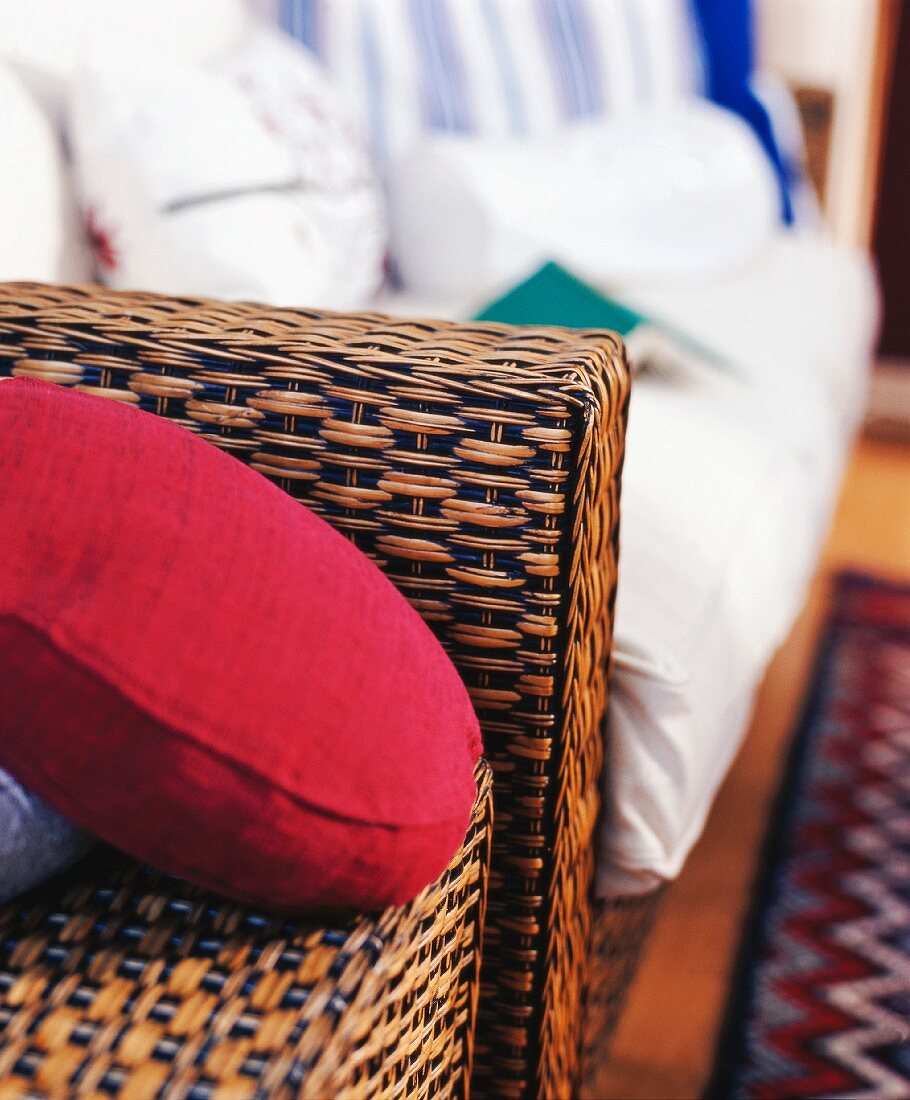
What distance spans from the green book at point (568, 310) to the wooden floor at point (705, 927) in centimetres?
58

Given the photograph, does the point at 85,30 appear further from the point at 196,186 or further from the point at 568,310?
the point at 568,310

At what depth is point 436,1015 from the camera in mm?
575

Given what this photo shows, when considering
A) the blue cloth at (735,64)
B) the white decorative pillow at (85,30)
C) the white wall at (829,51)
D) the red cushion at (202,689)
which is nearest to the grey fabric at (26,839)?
the red cushion at (202,689)

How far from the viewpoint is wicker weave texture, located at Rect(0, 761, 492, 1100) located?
436 mm

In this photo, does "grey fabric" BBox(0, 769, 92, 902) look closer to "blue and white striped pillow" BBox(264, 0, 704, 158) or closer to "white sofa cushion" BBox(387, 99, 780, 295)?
"white sofa cushion" BBox(387, 99, 780, 295)

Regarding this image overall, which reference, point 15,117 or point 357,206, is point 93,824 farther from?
point 357,206

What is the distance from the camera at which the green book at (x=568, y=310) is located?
3.63ft

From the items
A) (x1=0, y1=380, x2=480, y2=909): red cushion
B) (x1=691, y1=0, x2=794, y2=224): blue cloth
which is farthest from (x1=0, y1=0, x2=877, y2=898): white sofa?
(x1=691, y1=0, x2=794, y2=224): blue cloth

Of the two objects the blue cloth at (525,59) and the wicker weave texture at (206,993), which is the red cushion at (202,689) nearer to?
the wicker weave texture at (206,993)

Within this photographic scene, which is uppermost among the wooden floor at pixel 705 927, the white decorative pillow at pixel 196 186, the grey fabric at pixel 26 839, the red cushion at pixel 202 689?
the white decorative pillow at pixel 196 186

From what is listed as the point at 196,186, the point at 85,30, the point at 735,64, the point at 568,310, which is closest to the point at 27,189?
the point at 196,186

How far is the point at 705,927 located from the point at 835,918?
0.14 meters

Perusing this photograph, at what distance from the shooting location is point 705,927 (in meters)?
1.23

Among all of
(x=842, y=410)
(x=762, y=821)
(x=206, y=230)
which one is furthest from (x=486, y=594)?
(x=842, y=410)
